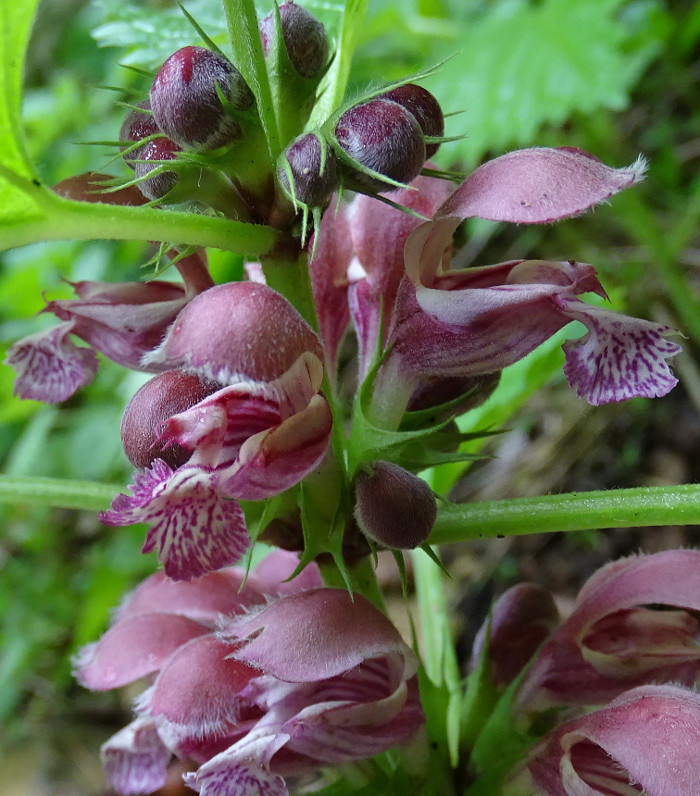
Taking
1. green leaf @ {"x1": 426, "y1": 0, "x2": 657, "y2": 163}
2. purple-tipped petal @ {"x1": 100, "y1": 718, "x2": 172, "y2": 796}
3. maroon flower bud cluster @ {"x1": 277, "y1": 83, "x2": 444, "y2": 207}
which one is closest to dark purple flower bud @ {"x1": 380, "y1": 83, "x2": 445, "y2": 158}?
maroon flower bud cluster @ {"x1": 277, "y1": 83, "x2": 444, "y2": 207}

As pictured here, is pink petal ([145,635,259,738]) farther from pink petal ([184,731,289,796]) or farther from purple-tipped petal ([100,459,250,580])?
purple-tipped petal ([100,459,250,580])

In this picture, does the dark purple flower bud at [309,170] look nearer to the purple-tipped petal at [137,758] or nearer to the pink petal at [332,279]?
the pink petal at [332,279]

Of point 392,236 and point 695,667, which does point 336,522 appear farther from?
point 695,667

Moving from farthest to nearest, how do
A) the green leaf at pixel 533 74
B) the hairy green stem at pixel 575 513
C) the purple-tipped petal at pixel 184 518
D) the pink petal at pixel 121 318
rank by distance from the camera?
1. the green leaf at pixel 533 74
2. the pink petal at pixel 121 318
3. the hairy green stem at pixel 575 513
4. the purple-tipped petal at pixel 184 518

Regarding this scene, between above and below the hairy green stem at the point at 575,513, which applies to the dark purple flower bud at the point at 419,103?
above

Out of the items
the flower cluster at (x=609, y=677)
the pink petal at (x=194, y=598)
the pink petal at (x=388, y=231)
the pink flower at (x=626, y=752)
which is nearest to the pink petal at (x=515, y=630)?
the flower cluster at (x=609, y=677)

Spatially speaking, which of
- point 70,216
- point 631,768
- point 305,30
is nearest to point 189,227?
point 70,216

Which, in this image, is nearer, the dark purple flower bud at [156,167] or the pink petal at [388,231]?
the dark purple flower bud at [156,167]

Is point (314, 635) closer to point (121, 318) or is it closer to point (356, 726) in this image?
point (356, 726)
